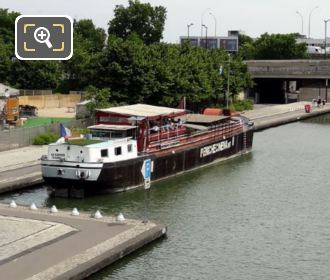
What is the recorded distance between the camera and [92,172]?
41000 millimetres

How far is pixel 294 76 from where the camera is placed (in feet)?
395

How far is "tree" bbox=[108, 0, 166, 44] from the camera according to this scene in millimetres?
144750

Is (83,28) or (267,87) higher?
(83,28)

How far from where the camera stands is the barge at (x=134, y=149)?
41.1m

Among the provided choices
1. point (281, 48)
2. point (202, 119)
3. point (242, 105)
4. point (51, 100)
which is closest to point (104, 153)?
point (202, 119)

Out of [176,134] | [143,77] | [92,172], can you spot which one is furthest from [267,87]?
[92,172]

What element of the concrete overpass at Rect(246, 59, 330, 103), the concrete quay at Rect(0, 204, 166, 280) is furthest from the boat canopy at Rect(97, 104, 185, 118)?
the concrete overpass at Rect(246, 59, 330, 103)

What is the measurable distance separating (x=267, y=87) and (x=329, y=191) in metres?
86.0

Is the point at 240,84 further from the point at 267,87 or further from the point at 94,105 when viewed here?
the point at 94,105

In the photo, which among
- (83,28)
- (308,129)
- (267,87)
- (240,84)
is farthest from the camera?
(83,28)

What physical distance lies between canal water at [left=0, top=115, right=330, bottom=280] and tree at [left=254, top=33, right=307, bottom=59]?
10881cm

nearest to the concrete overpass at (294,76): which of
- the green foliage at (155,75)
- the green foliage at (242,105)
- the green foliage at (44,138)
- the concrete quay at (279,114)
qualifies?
the concrete quay at (279,114)

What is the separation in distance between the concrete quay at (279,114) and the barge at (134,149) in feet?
76.8

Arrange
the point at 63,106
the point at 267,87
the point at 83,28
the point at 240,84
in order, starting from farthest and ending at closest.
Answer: the point at 83,28, the point at 267,87, the point at 240,84, the point at 63,106
